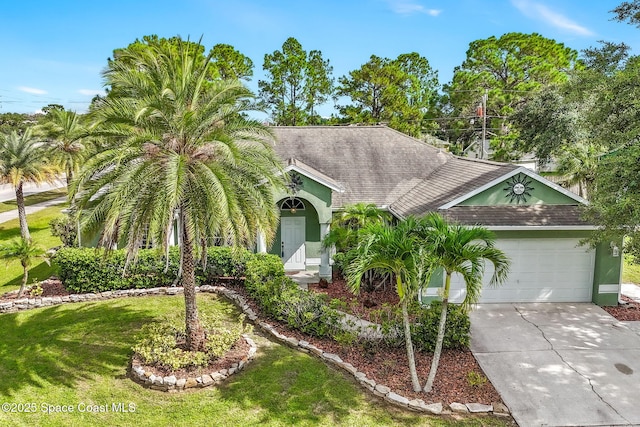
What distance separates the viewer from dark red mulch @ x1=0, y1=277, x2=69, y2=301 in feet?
49.7

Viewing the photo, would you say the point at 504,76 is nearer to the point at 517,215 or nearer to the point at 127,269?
the point at 517,215

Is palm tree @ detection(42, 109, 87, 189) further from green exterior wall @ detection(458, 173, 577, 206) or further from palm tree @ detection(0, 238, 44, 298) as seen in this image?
green exterior wall @ detection(458, 173, 577, 206)

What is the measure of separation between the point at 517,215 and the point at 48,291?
17.5 meters

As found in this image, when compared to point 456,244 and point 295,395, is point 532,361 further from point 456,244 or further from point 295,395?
point 295,395

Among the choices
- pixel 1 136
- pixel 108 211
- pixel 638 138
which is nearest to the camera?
pixel 108 211

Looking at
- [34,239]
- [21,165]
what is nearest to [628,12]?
[21,165]

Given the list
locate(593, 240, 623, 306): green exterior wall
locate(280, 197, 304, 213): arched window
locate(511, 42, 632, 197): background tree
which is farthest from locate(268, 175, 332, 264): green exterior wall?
locate(593, 240, 623, 306): green exterior wall

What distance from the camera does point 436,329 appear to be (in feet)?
35.2

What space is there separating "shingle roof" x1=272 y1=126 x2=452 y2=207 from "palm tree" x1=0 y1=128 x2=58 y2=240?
43.0ft

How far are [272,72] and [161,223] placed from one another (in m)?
37.6

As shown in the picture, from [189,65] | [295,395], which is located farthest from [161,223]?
[295,395]

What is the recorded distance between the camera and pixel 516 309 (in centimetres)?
1391

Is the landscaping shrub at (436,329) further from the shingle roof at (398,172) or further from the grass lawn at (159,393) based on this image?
the shingle roof at (398,172)

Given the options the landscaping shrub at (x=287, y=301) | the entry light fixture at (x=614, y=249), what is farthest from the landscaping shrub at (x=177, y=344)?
the entry light fixture at (x=614, y=249)
